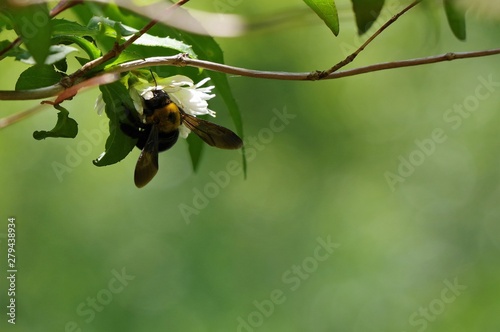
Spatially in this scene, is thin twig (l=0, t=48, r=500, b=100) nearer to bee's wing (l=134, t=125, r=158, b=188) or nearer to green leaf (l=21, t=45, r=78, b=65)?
green leaf (l=21, t=45, r=78, b=65)

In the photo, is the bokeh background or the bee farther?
the bokeh background

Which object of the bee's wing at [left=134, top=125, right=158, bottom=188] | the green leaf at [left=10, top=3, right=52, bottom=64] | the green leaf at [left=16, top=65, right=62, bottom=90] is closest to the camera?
the green leaf at [left=10, top=3, right=52, bottom=64]

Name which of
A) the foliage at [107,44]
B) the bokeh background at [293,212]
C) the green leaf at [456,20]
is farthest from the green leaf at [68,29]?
the bokeh background at [293,212]

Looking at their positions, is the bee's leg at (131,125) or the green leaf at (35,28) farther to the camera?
the bee's leg at (131,125)

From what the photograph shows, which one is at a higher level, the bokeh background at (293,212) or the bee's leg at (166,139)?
the bee's leg at (166,139)

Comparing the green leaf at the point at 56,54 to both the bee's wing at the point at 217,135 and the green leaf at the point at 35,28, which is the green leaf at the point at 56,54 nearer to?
the green leaf at the point at 35,28

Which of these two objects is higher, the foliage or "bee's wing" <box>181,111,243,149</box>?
the foliage

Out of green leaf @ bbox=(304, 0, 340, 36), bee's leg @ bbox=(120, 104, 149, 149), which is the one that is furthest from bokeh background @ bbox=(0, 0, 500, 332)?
green leaf @ bbox=(304, 0, 340, 36)
